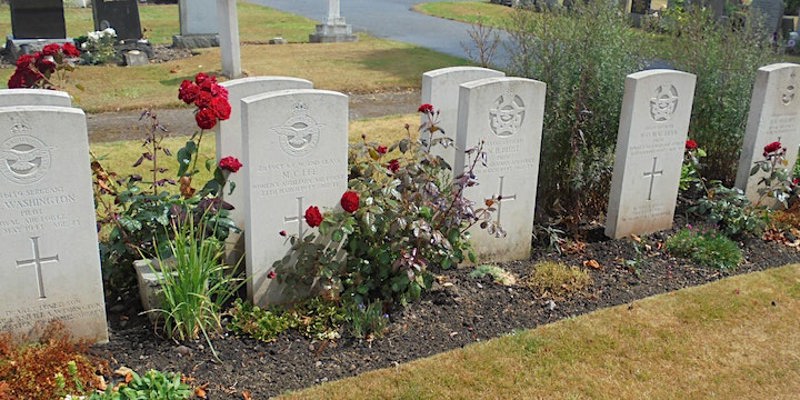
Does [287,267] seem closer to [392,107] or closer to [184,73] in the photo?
[392,107]

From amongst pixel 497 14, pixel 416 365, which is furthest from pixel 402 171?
pixel 497 14

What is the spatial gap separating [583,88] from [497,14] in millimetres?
20169

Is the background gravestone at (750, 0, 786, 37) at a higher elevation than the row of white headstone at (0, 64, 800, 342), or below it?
higher

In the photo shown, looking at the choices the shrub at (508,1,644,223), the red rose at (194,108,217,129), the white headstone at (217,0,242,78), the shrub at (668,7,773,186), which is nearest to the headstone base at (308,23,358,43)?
the white headstone at (217,0,242,78)

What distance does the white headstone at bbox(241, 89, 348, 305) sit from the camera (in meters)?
4.73

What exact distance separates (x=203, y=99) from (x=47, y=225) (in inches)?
47.7

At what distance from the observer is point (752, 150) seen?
22.9 feet

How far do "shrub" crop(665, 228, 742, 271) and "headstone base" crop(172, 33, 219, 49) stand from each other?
12159mm

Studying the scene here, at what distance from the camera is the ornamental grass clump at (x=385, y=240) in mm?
4939

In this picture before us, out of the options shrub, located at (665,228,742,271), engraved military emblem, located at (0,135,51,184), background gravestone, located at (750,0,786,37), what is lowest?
shrub, located at (665,228,742,271)

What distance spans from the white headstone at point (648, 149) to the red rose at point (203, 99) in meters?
3.28

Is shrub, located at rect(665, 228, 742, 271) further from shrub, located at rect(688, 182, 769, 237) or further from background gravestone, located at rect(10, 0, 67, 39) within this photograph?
background gravestone, located at rect(10, 0, 67, 39)

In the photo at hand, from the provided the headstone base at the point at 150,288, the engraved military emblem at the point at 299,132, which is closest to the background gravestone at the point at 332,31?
the engraved military emblem at the point at 299,132

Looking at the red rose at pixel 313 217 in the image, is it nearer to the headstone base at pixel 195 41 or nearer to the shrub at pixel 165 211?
the shrub at pixel 165 211
